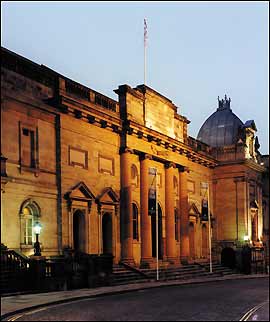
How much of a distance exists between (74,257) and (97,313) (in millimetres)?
12215

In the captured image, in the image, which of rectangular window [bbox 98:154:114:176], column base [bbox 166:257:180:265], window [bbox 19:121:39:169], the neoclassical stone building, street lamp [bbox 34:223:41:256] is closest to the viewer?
street lamp [bbox 34:223:41:256]

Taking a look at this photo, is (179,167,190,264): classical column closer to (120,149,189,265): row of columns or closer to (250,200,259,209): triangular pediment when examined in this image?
(120,149,189,265): row of columns

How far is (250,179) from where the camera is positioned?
53750 millimetres

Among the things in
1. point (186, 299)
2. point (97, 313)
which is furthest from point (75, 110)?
point (97, 313)

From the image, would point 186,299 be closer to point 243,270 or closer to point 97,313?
point 97,313

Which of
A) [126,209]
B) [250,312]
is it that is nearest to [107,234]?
[126,209]

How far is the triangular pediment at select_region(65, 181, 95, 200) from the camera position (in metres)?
31.1

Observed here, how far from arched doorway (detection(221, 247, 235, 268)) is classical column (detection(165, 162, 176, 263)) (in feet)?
34.8

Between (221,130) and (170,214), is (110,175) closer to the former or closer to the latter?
(170,214)

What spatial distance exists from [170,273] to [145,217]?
4110 mm

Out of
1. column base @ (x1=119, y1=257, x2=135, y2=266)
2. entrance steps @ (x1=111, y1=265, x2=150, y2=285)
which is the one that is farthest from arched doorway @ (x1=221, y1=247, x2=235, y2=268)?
entrance steps @ (x1=111, y1=265, x2=150, y2=285)

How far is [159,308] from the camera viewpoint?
18328 millimetres

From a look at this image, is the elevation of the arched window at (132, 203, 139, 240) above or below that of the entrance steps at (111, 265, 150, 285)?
above

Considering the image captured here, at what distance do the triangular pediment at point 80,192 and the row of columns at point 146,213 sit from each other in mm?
3798
